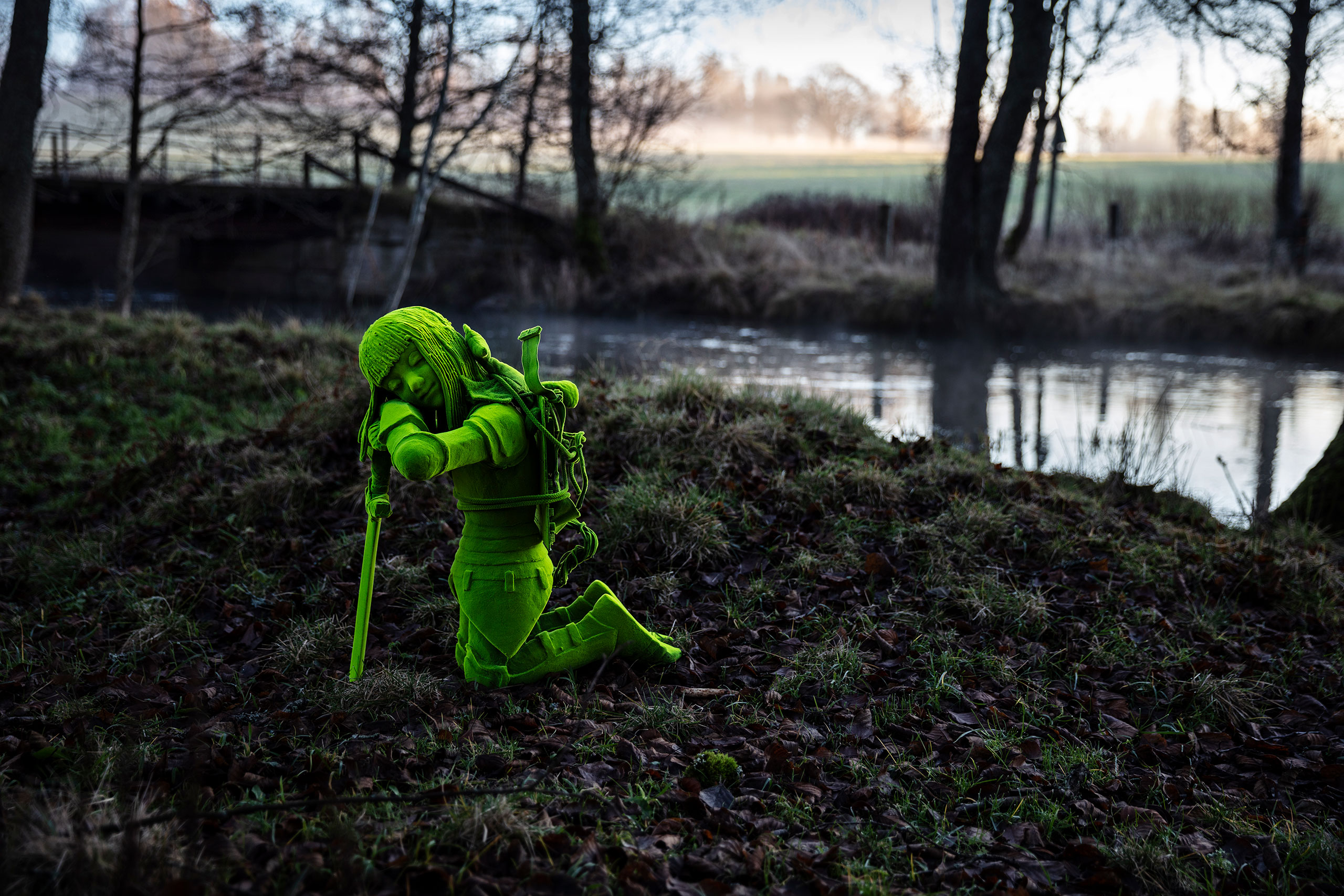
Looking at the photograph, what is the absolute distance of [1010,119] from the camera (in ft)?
43.3

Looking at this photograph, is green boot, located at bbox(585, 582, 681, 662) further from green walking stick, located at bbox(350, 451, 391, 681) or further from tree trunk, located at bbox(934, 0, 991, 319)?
tree trunk, located at bbox(934, 0, 991, 319)

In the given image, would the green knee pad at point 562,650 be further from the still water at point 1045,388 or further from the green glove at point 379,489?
the still water at point 1045,388

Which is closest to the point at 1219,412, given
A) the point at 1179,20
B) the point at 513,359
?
the point at 1179,20

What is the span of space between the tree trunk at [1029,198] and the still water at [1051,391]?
13.2ft

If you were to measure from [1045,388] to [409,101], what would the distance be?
1217 centimetres

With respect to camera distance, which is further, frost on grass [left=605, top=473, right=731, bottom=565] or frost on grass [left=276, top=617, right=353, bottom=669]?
frost on grass [left=605, top=473, right=731, bottom=565]

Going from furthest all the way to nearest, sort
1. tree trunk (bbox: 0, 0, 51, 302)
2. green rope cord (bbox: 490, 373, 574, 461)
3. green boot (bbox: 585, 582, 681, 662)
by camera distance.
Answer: tree trunk (bbox: 0, 0, 51, 302) → green boot (bbox: 585, 582, 681, 662) → green rope cord (bbox: 490, 373, 574, 461)

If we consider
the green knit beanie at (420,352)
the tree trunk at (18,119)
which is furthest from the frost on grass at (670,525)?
the tree trunk at (18,119)

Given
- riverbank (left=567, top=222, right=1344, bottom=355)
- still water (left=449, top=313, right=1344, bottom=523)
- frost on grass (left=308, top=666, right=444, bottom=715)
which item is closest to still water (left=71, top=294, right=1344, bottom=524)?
still water (left=449, top=313, right=1344, bottom=523)

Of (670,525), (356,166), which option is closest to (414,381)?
(670,525)

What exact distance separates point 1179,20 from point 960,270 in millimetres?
4519

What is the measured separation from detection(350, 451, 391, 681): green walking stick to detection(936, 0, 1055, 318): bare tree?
42.2 ft

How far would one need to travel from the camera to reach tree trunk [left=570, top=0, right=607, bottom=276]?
50.0ft

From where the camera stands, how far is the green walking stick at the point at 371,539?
288cm
